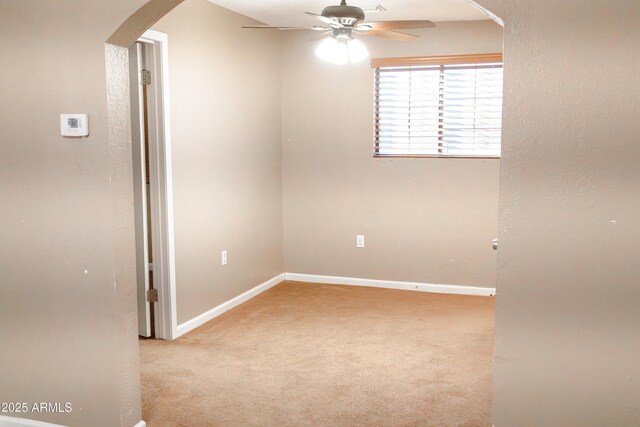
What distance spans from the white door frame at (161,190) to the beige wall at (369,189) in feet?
5.34

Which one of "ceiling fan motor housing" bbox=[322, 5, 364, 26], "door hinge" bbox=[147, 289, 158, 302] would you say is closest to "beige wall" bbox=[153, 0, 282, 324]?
"door hinge" bbox=[147, 289, 158, 302]

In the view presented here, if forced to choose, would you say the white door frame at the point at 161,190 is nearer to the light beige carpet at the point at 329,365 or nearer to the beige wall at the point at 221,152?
the beige wall at the point at 221,152

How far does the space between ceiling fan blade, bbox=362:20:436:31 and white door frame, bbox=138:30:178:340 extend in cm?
132

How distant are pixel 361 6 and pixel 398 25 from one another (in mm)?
907

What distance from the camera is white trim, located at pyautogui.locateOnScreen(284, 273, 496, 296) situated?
17.6ft

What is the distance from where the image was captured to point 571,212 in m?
2.13

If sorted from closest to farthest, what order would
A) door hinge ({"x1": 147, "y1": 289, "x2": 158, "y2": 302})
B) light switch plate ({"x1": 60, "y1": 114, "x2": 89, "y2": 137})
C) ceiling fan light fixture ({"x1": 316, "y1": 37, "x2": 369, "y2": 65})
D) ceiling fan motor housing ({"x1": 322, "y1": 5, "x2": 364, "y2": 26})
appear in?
light switch plate ({"x1": 60, "y1": 114, "x2": 89, "y2": 137})
ceiling fan motor housing ({"x1": 322, "y1": 5, "x2": 364, "y2": 26})
ceiling fan light fixture ({"x1": 316, "y1": 37, "x2": 369, "y2": 65})
door hinge ({"x1": 147, "y1": 289, "x2": 158, "y2": 302})

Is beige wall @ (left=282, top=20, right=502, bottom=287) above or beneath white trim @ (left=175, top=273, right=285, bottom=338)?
above

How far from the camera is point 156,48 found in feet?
13.1

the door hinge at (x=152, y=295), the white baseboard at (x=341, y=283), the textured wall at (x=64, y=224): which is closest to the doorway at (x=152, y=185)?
the door hinge at (x=152, y=295)

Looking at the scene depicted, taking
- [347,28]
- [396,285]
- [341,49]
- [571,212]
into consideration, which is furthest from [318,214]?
[571,212]

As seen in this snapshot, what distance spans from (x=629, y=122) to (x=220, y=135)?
322cm

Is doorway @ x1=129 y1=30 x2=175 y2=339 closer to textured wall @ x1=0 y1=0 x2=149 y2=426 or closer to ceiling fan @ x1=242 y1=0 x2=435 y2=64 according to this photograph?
ceiling fan @ x1=242 y1=0 x2=435 y2=64

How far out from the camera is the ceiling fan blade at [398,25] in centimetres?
363
